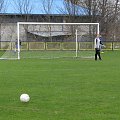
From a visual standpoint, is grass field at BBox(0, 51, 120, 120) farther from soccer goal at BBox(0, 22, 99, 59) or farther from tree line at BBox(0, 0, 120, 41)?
tree line at BBox(0, 0, 120, 41)

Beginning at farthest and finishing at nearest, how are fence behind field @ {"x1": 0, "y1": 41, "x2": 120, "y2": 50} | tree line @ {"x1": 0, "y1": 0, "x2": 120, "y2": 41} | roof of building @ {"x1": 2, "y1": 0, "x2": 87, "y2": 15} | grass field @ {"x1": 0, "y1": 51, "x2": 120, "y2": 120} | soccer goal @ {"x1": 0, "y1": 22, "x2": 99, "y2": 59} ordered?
roof of building @ {"x1": 2, "y1": 0, "x2": 87, "y2": 15}
tree line @ {"x1": 0, "y1": 0, "x2": 120, "y2": 41}
fence behind field @ {"x1": 0, "y1": 41, "x2": 120, "y2": 50}
soccer goal @ {"x1": 0, "y1": 22, "x2": 99, "y2": 59}
grass field @ {"x1": 0, "y1": 51, "x2": 120, "y2": 120}

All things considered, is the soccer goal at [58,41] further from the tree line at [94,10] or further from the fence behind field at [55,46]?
the tree line at [94,10]

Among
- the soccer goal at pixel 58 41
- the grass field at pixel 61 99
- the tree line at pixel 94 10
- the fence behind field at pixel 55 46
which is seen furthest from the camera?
the tree line at pixel 94 10

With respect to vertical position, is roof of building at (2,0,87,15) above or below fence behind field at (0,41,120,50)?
above

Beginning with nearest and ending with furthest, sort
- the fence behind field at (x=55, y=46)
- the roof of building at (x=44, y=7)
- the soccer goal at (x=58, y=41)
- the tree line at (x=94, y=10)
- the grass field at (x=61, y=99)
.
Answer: the grass field at (x=61, y=99)
the soccer goal at (x=58, y=41)
the fence behind field at (x=55, y=46)
the tree line at (x=94, y=10)
the roof of building at (x=44, y=7)

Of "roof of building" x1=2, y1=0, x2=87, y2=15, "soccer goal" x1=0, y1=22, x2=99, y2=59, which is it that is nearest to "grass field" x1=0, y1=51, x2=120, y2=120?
"soccer goal" x1=0, y1=22, x2=99, y2=59

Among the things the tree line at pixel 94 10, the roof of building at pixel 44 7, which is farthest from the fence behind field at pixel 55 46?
the roof of building at pixel 44 7

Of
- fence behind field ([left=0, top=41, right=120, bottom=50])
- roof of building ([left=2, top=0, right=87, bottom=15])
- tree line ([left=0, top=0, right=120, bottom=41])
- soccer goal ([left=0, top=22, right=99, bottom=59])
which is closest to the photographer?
soccer goal ([left=0, top=22, right=99, bottom=59])

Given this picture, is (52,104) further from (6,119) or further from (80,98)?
(6,119)

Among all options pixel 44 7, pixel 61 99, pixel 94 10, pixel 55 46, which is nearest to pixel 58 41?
pixel 55 46

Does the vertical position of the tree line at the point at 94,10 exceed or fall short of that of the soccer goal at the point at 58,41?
it exceeds it

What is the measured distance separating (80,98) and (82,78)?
5.57 meters

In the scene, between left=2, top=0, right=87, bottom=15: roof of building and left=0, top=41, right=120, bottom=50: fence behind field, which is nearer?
left=0, top=41, right=120, bottom=50: fence behind field

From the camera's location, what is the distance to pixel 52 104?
34.2 feet
